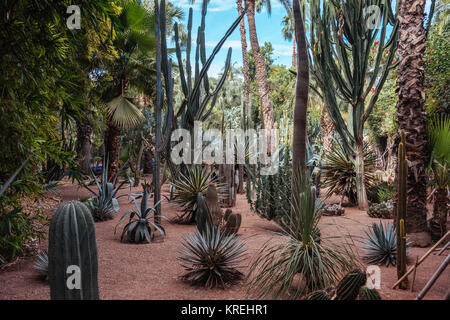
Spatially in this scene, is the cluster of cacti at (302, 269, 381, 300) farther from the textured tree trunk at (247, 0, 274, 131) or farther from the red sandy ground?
the textured tree trunk at (247, 0, 274, 131)

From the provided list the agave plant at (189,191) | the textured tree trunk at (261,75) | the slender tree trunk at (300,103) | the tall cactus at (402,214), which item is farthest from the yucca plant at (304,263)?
the textured tree trunk at (261,75)

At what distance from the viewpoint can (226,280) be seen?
3572 mm

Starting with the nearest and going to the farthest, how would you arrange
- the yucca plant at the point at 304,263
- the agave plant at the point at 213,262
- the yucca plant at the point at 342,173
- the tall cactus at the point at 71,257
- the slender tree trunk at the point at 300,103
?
1. the tall cactus at the point at 71,257
2. the yucca plant at the point at 304,263
3. the agave plant at the point at 213,262
4. the slender tree trunk at the point at 300,103
5. the yucca plant at the point at 342,173

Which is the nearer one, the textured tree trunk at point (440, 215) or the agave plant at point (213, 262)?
the agave plant at point (213, 262)

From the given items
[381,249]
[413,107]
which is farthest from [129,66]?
[381,249]

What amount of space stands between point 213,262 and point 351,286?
4.76ft

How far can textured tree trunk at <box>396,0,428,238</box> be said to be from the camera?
4.77 meters

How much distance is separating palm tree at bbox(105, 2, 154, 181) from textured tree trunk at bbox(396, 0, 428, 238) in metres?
8.30

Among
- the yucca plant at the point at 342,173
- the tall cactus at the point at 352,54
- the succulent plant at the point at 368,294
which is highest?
the tall cactus at the point at 352,54

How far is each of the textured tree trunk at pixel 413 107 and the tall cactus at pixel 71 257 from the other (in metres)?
4.16

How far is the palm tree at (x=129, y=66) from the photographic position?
11.2m

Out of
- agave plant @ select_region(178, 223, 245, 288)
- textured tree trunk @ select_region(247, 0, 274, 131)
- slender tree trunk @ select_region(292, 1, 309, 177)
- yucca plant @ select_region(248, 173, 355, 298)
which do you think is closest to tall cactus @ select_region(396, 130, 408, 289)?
yucca plant @ select_region(248, 173, 355, 298)

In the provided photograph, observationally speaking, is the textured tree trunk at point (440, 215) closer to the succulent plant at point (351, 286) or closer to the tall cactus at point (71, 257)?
the succulent plant at point (351, 286)
